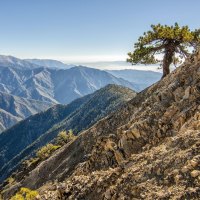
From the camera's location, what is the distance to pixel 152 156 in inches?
1014

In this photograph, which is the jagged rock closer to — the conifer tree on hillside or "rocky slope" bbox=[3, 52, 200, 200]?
"rocky slope" bbox=[3, 52, 200, 200]

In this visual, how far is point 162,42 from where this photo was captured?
60.8 meters

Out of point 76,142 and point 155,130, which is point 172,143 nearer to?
point 155,130

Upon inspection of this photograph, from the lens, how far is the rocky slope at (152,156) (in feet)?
67.5

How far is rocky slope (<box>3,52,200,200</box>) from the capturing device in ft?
67.5

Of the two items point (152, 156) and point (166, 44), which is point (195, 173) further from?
point (166, 44)

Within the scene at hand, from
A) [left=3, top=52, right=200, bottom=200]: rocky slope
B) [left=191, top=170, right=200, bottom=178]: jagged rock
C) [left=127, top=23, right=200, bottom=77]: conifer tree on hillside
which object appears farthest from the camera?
[left=127, top=23, right=200, bottom=77]: conifer tree on hillside

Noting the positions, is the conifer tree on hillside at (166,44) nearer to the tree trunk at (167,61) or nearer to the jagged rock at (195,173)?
the tree trunk at (167,61)

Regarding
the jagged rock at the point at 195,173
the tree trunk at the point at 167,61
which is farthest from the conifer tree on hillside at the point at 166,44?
the jagged rock at the point at 195,173

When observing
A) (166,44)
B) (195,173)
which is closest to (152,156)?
(195,173)

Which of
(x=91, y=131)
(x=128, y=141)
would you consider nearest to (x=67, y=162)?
(x=91, y=131)

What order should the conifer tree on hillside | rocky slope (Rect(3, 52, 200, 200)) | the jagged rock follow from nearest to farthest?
the jagged rock, rocky slope (Rect(3, 52, 200, 200)), the conifer tree on hillside

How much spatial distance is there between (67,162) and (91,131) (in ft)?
24.9

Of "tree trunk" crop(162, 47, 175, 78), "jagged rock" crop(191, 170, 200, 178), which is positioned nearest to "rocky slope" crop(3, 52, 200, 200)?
"jagged rock" crop(191, 170, 200, 178)
